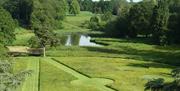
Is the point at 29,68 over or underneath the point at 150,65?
over

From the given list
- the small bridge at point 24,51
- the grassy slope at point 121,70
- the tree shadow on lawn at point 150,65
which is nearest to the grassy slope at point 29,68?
the grassy slope at point 121,70

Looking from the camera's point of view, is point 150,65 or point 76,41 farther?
point 76,41

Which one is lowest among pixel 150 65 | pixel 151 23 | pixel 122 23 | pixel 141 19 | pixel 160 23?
pixel 150 65

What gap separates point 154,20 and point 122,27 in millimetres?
19126

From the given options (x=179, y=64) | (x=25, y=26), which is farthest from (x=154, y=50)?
(x=25, y=26)

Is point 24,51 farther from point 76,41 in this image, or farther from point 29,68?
point 76,41

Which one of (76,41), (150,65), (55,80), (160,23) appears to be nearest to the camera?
(55,80)

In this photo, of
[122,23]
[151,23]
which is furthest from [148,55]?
[122,23]

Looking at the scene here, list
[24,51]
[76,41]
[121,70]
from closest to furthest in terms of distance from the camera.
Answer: [121,70] → [24,51] → [76,41]

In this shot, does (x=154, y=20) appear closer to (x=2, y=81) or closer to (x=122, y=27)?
(x=122, y=27)

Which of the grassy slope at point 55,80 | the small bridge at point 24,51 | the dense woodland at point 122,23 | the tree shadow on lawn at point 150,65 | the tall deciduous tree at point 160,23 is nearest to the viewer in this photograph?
the grassy slope at point 55,80

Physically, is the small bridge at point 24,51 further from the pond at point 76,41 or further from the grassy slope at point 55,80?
the pond at point 76,41

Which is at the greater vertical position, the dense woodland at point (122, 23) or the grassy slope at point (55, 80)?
the dense woodland at point (122, 23)

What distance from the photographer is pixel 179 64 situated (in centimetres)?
6756
